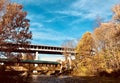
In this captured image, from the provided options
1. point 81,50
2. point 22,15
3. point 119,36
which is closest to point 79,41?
point 81,50

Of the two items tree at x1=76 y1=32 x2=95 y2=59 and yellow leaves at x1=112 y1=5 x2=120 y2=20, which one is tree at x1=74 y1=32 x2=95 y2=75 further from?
yellow leaves at x1=112 y1=5 x2=120 y2=20

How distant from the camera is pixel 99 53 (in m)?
69.6

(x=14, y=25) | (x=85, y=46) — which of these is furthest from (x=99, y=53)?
(x=14, y=25)

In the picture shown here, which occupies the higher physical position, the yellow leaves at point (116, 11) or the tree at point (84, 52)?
the yellow leaves at point (116, 11)

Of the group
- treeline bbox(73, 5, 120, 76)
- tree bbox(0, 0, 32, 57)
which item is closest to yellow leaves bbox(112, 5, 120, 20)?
treeline bbox(73, 5, 120, 76)

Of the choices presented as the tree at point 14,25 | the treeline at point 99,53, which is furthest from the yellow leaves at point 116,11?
the tree at point 14,25

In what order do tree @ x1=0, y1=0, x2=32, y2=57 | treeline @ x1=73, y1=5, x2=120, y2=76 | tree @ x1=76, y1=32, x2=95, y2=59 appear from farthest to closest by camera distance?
tree @ x1=76, y1=32, x2=95, y2=59 → treeline @ x1=73, y1=5, x2=120, y2=76 → tree @ x1=0, y1=0, x2=32, y2=57

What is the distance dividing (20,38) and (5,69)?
4.01 metres

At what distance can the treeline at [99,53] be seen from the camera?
62.1 meters

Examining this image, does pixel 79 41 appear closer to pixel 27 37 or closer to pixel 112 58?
pixel 112 58

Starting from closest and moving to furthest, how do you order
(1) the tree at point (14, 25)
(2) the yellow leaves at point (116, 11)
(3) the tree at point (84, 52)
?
1. (1) the tree at point (14, 25)
2. (2) the yellow leaves at point (116, 11)
3. (3) the tree at point (84, 52)

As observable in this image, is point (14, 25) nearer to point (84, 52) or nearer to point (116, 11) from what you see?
point (116, 11)

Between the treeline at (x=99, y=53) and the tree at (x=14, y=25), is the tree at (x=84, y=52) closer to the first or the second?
the treeline at (x=99, y=53)

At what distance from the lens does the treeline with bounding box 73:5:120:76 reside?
6209 cm
